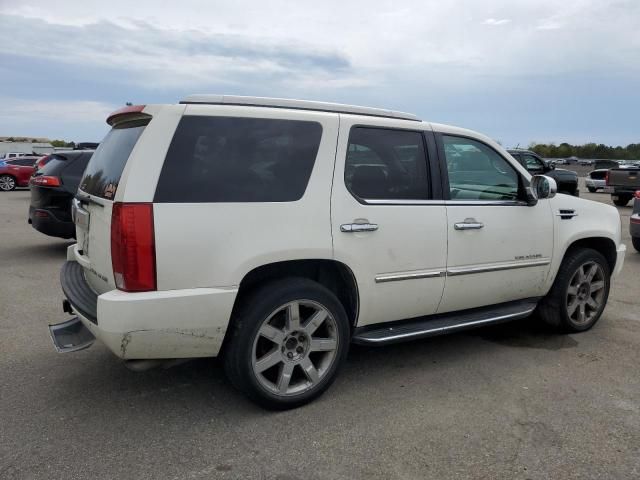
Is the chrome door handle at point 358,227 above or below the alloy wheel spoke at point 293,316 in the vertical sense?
above

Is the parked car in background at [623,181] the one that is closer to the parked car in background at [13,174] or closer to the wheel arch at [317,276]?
the wheel arch at [317,276]

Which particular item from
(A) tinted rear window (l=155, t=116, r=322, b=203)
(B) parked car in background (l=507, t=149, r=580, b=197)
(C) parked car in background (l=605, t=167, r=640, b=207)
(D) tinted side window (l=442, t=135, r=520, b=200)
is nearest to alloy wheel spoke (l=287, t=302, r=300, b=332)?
(A) tinted rear window (l=155, t=116, r=322, b=203)

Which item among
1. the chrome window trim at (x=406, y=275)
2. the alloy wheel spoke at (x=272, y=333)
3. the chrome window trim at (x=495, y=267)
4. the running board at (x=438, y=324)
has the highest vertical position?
the chrome window trim at (x=406, y=275)

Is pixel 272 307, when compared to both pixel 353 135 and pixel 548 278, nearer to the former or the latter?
pixel 353 135

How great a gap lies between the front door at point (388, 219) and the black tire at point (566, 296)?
4.74 ft

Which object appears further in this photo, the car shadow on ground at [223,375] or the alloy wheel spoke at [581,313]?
the alloy wheel spoke at [581,313]

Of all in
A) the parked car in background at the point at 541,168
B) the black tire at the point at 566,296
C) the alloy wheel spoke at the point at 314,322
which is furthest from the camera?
the parked car in background at the point at 541,168

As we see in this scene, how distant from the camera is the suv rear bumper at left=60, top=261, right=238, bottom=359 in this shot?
9.34ft

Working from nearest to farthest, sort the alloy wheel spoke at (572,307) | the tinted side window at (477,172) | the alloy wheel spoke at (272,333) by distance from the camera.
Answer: the alloy wheel spoke at (272,333)
the tinted side window at (477,172)
the alloy wheel spoke at (572,307)

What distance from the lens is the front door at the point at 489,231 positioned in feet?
13.0

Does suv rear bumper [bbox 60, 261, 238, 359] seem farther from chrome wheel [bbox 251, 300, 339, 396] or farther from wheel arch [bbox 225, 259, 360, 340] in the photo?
chrome wheel [bbox 251, 300, 339, 396]

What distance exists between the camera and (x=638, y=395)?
3.63 meters

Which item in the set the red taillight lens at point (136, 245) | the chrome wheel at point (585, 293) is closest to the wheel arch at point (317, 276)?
the red taillight lens at point (136, 245)

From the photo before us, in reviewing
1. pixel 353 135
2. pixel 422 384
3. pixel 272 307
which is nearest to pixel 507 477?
pixel 422 384
